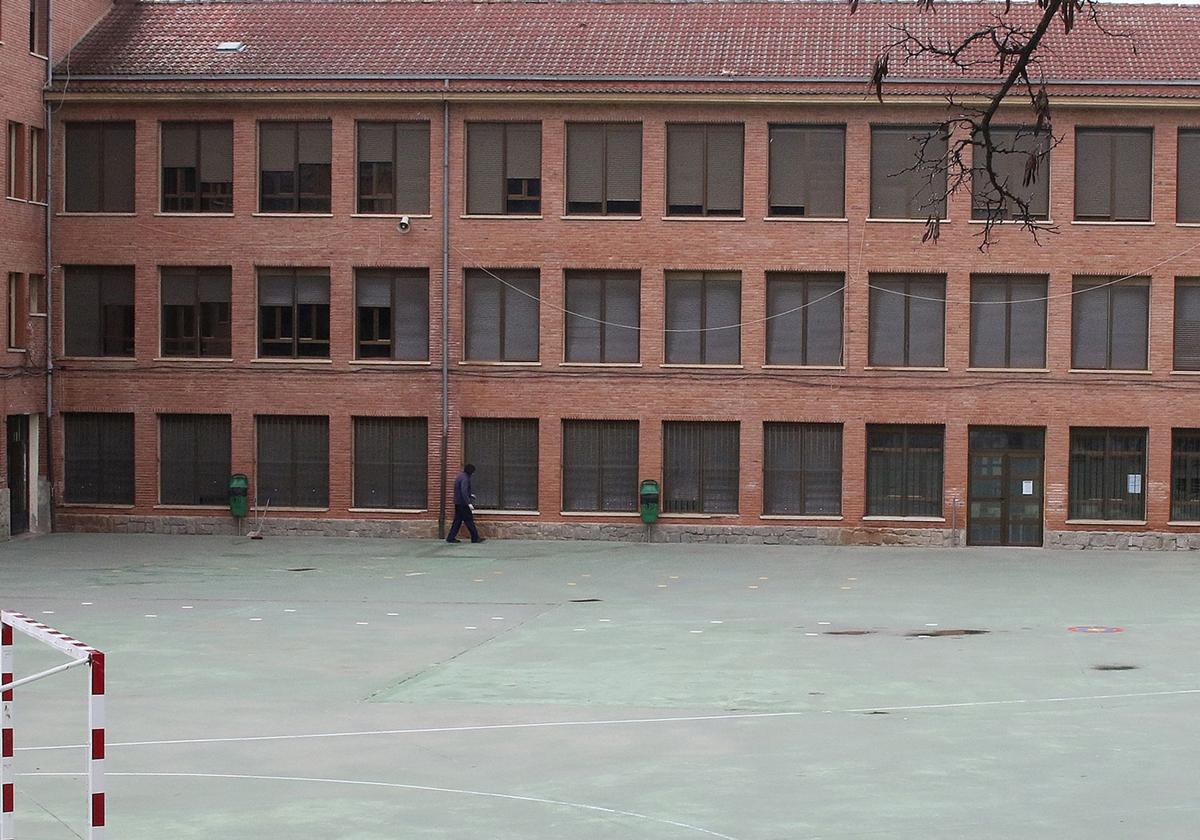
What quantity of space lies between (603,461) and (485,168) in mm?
6997

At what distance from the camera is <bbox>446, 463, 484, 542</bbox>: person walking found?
3703 cm

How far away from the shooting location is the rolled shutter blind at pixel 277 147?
39.0 m

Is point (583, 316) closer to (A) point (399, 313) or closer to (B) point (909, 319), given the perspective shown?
(A) point (399, 313)

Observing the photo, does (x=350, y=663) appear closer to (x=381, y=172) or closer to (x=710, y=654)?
(x=710, y=654)

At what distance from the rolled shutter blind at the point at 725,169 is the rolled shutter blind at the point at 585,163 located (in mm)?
2395

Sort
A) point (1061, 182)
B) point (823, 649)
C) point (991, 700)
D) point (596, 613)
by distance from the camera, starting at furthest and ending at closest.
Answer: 1. point (1061, 182)
2. point (596, 613)
3. point (823, 649)
4. point (991, 700)

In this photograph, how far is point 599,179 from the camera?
126 ft

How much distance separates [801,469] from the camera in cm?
3806

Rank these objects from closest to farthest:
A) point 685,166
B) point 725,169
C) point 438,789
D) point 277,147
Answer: point 438,789 < point 725,169 < point 685,166 < point 277,147

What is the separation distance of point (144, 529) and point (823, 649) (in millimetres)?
22431

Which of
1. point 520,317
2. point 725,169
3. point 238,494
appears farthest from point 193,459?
point 725,169

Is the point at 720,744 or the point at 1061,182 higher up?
the point at 1061,182

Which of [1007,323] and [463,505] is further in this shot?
[1007,323]

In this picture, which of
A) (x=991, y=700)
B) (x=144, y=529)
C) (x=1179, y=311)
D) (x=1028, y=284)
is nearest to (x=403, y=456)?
(x=144, y=529)
